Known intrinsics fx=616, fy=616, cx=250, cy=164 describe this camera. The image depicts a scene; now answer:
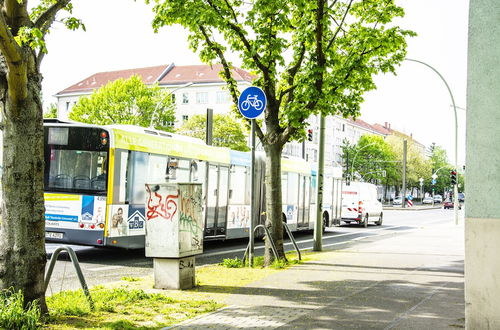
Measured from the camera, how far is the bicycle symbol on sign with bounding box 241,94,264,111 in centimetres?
1195

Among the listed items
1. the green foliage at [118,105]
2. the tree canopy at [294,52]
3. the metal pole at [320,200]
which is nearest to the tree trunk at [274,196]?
the tree canopy at [294,52]

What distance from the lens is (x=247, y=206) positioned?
20.5 m

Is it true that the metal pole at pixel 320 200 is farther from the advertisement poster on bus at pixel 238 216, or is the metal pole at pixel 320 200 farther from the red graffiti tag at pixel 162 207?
the red graffiti tag at pixel 162 207

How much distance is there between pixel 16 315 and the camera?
20.0 ft

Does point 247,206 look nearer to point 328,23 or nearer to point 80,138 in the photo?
point 80,138

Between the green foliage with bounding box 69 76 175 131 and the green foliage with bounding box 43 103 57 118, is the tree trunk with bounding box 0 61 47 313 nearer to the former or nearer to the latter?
the green foliage with bounding box 69 76 175 131

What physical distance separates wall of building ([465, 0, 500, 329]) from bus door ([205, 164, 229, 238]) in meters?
12.5

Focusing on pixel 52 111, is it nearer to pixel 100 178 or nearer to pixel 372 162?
pixel 372 162

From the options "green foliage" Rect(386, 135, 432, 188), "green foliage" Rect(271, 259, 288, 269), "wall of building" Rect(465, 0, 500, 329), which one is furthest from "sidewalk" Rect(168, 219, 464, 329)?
"green foliage" Rect(386, 135, 432, 188)

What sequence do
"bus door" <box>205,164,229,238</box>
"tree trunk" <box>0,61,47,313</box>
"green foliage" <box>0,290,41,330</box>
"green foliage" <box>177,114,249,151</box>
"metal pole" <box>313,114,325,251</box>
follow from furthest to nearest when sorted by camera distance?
"green foliage" <box>177,114,249,151</box>
"bus door" <box>205,164,229,238</box>
"metal pole" <box>313,114,325,251</box>
"tree trunk" <box>0,61,47,313</box>
"green foliage" <box>0,290,41,330</box>

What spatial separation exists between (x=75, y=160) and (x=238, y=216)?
7.17m

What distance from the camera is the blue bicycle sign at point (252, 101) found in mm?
11914

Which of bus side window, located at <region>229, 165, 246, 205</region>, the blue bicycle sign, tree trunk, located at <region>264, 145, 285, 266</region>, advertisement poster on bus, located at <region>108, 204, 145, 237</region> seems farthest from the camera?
bus side window, located at <region>229, 165, 246, 205</region>

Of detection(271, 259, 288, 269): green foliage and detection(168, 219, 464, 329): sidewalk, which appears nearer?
detection(168, 219, 464, 329): sidewalk
